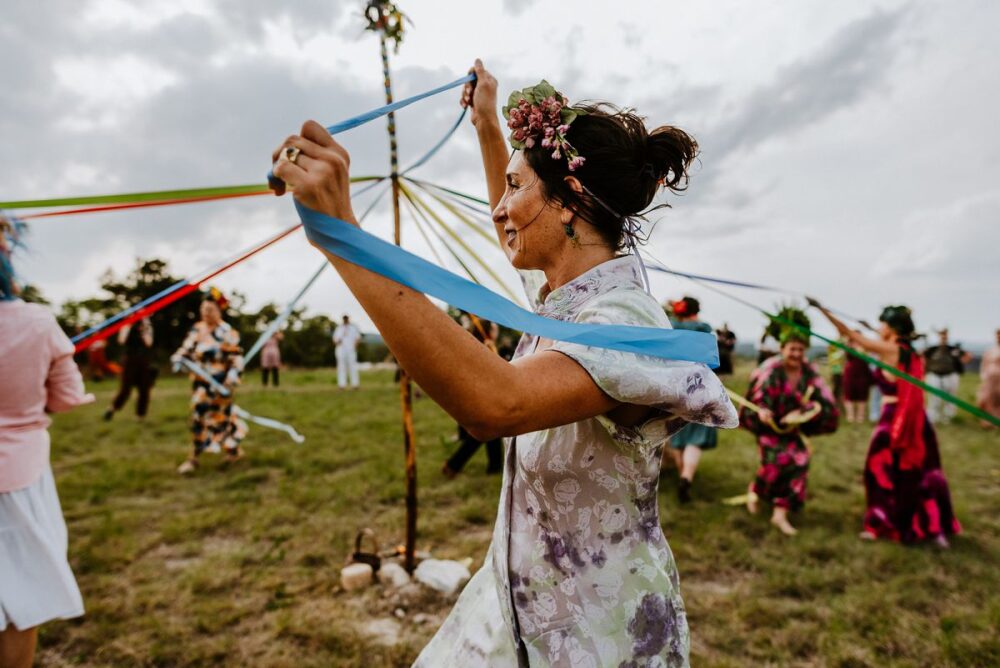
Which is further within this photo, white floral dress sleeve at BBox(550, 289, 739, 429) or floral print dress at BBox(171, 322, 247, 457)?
floral print dress at BBox(171, 322, 247, 457)

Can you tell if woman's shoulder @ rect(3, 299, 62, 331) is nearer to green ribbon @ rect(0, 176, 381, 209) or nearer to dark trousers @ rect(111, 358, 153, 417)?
green ribbon @ rect(0, 176, 381, 209)

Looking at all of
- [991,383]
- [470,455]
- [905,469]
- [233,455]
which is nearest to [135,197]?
[470,455]

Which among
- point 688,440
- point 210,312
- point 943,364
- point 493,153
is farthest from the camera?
point 943,364

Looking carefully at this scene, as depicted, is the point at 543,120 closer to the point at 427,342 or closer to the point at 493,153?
the point at 493,153

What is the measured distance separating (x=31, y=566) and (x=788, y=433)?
5793 millimetres

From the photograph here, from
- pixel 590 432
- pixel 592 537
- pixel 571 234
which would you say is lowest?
pixel 592 537

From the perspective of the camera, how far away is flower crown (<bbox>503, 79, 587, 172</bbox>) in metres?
1.40

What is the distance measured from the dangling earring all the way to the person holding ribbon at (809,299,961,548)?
4.59 meters

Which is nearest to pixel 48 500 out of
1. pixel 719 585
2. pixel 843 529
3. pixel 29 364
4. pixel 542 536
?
pixel 29 364

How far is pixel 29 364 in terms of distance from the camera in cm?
237

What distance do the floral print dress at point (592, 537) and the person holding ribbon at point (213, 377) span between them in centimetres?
662

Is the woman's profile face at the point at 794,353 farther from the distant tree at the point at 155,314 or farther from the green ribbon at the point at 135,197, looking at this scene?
the distant tree at the point at 155,314

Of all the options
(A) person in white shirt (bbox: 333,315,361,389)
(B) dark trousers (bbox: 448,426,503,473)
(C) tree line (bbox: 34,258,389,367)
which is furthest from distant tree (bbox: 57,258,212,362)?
(B) dark trousers (bbox: 448,426,503,473)

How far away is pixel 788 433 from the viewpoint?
5781 millimetres
